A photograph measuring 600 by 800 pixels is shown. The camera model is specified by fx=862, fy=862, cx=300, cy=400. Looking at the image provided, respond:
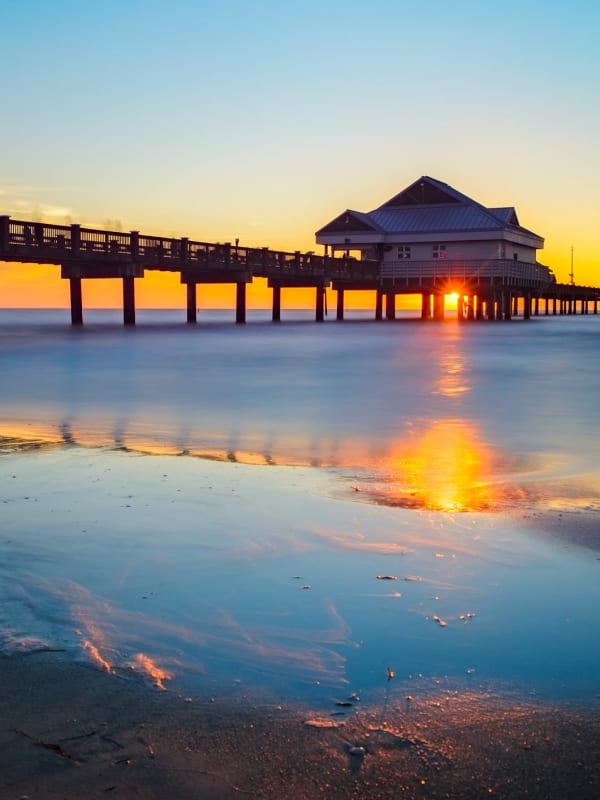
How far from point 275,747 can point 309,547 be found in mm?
2797

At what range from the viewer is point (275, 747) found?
3.30 m

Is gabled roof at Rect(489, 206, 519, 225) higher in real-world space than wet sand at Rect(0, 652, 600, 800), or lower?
higher

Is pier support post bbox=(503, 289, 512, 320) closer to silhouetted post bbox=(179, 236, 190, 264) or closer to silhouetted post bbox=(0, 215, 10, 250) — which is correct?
silhouetted post bbox=(179, 236, 190, 264)

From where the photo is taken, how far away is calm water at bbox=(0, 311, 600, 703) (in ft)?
13.8

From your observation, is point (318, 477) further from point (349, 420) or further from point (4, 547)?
point (349, 420)

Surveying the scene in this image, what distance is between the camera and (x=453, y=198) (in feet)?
215

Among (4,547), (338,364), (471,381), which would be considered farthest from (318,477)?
(338,364)

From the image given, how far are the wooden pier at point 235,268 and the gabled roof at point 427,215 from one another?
2666 millimetres

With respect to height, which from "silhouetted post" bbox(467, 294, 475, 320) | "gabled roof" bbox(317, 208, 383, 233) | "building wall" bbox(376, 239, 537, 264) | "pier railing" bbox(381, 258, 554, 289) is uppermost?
"gabled roof" bbox(317, 208, 383, 233)

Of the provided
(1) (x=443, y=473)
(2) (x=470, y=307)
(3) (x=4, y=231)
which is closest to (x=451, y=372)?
(1) (x=443, y=473)

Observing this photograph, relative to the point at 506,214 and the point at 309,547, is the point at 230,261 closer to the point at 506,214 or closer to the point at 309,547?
the point at 506,214

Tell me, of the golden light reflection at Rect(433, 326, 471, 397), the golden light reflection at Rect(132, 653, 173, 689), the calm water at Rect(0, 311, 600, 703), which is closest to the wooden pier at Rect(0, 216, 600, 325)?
the golden light reflection at Rect(433, 326, 471, 397)

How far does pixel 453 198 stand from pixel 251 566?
63136 millimetres

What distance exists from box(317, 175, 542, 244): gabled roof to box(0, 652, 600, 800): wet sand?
200ft
